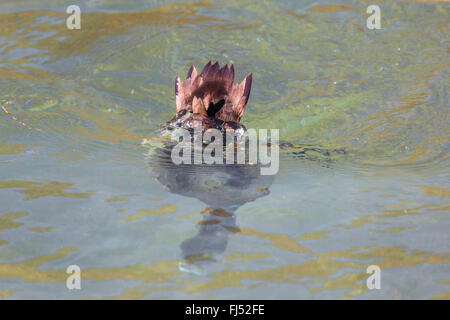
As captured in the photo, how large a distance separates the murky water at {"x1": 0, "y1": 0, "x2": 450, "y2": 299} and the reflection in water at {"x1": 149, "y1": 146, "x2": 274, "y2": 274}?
0.04 feet

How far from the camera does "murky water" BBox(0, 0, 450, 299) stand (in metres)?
2.63

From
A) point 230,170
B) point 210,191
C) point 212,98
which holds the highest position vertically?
point 212,98

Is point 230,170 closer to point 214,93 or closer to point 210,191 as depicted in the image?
point 210,191

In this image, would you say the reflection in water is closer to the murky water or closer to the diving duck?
the murky water

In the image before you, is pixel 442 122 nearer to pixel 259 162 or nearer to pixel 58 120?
pixel 259 162

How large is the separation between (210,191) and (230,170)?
38 centimetres

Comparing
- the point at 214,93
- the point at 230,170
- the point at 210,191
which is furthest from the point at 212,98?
the point at 210,191

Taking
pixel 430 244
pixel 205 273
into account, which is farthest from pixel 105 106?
pixel 430 244

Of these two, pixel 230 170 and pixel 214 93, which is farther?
pixel 214 93

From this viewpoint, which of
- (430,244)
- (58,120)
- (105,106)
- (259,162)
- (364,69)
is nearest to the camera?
(430,244)

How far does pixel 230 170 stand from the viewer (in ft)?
12.2

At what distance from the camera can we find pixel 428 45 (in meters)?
6.09
